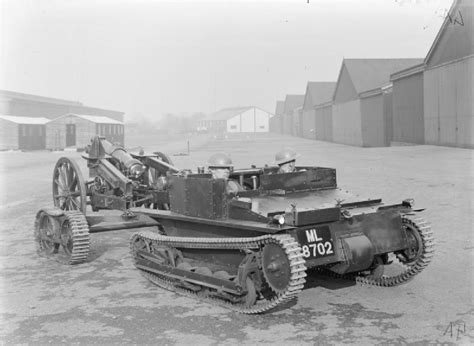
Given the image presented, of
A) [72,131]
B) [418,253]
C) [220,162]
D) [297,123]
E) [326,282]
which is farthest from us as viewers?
[297,123]

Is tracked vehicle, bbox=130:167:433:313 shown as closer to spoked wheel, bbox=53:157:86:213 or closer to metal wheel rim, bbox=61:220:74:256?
metal wheel rim, bbox=61:220:74:256

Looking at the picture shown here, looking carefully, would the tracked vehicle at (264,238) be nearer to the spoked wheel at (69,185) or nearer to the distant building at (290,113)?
the spoked wheel at (69,185)

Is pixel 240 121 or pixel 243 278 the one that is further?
pixel 240 121

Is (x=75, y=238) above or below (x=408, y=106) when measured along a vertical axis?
below

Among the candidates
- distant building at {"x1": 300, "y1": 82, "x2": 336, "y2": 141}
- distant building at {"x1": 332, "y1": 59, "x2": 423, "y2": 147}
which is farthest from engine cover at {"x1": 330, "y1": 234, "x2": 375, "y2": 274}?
distant building at {"x1": 300, "y1": 82, "x2": 336, "y2": 141}

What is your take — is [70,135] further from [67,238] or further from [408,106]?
[67,238]

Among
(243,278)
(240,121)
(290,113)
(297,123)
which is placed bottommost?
(243,278)

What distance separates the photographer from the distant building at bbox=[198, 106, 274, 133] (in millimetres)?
110625

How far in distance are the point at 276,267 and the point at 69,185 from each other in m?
6.15

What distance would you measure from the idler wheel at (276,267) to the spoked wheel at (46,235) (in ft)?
14.6

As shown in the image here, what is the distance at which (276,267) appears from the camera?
19.8 feet

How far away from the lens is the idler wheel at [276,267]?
19.5 ft

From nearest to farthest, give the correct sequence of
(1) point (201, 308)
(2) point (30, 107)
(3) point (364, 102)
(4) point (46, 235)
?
(1) point (201, 308)
(4) point (46, 235)
(3) point (364, 102)
(2) point (30, 107)

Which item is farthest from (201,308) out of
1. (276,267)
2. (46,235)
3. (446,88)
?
(446,88)
